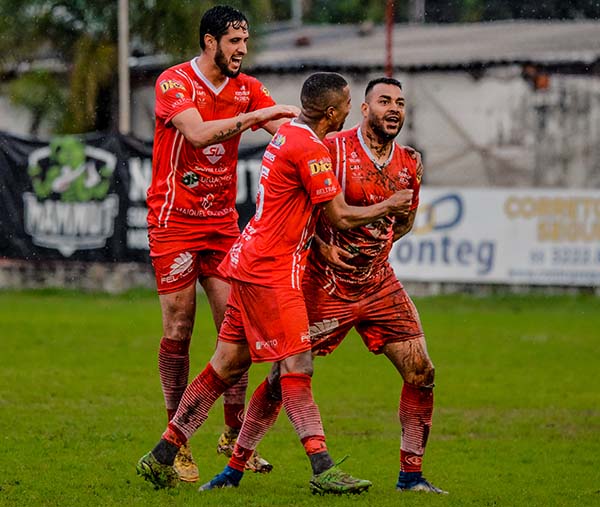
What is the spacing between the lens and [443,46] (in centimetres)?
2619

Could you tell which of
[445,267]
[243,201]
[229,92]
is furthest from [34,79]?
[229,92]

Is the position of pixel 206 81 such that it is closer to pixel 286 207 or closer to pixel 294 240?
pixel 286 207

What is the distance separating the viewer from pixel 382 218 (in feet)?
24.3

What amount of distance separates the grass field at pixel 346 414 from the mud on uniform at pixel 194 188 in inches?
53.3

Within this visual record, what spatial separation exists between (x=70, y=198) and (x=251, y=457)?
38.6 feet

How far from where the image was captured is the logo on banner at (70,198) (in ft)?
63.4

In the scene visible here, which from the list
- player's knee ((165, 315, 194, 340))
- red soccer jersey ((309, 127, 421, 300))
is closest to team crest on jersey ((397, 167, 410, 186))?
red soccer jersey ((309, 127, 421, 300))

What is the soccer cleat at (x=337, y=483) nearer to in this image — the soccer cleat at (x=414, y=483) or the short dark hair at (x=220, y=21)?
the soccer cleat at (x=414, y=483)

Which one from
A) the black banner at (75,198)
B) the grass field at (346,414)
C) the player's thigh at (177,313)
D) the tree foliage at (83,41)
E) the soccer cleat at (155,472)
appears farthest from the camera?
the tree foliage at (83,41)

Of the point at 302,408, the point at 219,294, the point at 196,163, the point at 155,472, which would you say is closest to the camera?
the point at 302,408

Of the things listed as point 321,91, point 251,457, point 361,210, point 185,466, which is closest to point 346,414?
point 251,457

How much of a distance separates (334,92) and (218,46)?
1207mm

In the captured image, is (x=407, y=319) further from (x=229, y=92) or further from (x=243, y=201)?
(x=243, y=201)

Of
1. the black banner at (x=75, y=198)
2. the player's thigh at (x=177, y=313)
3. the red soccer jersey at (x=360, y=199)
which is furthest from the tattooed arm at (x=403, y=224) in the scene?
the black banner at (x=75, y=198)
